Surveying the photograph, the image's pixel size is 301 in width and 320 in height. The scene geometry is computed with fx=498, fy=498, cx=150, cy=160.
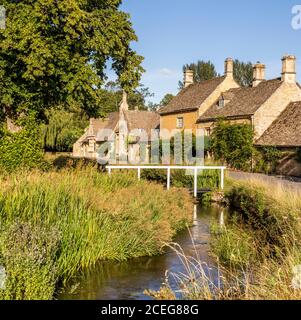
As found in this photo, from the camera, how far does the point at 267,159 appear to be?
120 feet

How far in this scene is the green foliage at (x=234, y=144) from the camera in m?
38.0

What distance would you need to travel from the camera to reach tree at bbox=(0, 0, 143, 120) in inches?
834

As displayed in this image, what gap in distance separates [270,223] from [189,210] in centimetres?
545

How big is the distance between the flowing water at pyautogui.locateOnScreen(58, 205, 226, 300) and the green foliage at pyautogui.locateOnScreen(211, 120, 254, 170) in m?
24.3

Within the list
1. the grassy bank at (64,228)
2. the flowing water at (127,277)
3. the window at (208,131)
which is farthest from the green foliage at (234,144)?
the flowing water at (127,277)

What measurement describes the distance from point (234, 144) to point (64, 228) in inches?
1136

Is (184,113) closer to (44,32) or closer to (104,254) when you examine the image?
(44,32)

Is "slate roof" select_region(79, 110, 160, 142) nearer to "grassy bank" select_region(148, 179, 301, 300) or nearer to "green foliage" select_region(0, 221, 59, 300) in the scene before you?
"grassy bank" select_region(148, 179, 301, 300)

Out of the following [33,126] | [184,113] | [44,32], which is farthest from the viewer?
[184,113]

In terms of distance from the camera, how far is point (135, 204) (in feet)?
47.8

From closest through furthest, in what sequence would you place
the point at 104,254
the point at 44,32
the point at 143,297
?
1. the point at 143,297
2. the point at 104,254
3. the point at 44,32

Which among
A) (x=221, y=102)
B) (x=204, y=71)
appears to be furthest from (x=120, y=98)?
(x=221, y=102)

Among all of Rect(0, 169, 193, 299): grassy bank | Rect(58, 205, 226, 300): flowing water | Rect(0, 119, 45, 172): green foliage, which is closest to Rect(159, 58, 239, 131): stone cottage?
Rect(0, 119, 45, 172): green foliage
